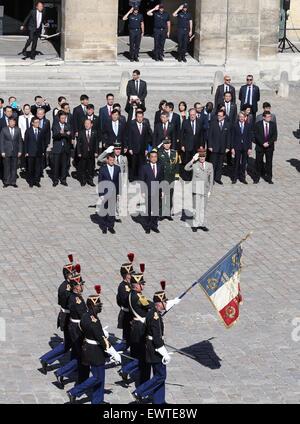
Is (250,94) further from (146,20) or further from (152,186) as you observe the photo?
(146,20)

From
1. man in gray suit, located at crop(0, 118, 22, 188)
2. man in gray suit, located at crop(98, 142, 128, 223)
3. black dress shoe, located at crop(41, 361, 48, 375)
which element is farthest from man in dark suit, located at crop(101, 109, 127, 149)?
black dress shoe, located at crop(41, 361, 48, 375)

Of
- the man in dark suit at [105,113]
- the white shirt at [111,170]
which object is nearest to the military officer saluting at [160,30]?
the man in dark suit at [105,113]

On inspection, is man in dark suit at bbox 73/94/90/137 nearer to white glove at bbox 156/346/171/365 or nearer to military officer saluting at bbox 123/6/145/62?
military officer saluting at bbox 123/6/145/62

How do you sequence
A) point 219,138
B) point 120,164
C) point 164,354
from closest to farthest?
point 164,354 < point 120,164 < point 219,138

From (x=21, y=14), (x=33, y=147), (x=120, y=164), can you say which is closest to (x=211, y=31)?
(x=21, y=14)

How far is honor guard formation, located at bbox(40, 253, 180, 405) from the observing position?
23016 mm

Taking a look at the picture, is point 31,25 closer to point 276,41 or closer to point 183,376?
point 276,41

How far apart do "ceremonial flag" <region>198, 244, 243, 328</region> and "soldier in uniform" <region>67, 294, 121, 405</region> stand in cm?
220

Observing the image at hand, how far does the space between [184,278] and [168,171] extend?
11.0 ft

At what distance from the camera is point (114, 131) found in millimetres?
32844

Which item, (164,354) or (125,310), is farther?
(125,310)

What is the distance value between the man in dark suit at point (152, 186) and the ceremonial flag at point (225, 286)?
5.69 metres

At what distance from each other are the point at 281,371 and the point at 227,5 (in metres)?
19.2

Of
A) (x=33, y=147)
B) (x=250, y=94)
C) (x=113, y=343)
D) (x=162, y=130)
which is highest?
(x=250, y=94)
